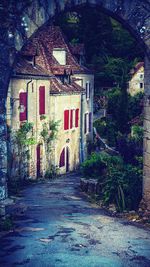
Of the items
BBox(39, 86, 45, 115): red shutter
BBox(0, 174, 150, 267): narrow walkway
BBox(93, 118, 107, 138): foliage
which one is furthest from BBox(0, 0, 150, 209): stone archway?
BBox(93, 118, 107, 138): foliage

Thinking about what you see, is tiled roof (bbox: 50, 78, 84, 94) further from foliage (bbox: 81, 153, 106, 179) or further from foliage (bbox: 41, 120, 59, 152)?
foliage (bbox: 81, 153, 106, 179)

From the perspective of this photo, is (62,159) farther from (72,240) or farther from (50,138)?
(72,240)

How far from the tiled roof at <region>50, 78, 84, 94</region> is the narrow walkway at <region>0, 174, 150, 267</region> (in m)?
15.5

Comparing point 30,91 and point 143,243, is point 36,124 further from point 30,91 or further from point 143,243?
point 143,243

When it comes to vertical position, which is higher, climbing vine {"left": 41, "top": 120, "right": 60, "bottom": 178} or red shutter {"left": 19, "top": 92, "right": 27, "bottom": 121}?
red shutter {"left": 19, "top": 92, "right": 27, "bottom": 121}

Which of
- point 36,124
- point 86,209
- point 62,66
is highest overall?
point 62,66

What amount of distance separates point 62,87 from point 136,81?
18.6m

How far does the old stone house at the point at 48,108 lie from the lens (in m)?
23.7

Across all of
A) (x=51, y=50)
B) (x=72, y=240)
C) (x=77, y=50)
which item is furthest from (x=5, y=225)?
(x=77, y=50)

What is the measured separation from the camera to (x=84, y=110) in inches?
1403

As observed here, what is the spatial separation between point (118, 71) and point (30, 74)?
24.5 m

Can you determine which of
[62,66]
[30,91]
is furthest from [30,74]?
[62,66]

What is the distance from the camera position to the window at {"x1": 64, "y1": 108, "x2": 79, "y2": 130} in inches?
1221

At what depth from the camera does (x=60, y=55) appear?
31984mm
